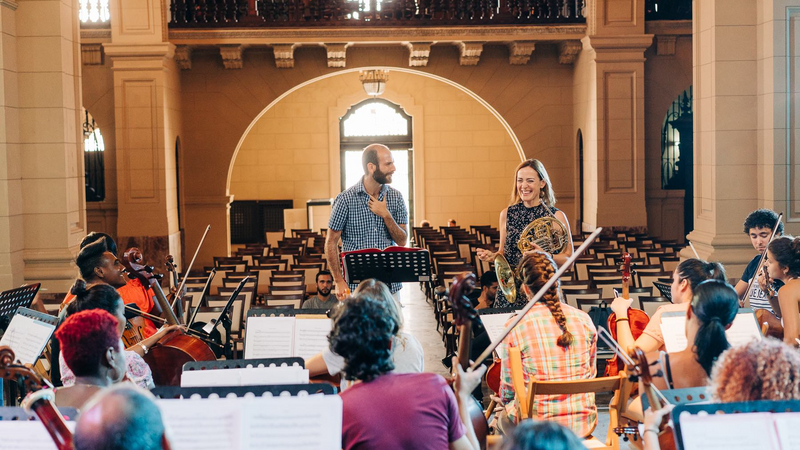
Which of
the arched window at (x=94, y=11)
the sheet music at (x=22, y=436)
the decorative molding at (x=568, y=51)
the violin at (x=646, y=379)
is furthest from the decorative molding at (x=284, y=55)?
the violin at (x=646, y=379)

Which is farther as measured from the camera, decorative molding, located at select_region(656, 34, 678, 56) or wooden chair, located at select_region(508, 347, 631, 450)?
decorative molding, located at select_region(656, 34, 678, 56)

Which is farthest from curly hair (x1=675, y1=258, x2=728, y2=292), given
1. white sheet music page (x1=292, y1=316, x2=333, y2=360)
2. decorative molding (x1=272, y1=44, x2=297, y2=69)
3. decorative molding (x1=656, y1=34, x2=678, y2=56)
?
decorative molding (x1=272, y1=44, x2=297, y2=69)

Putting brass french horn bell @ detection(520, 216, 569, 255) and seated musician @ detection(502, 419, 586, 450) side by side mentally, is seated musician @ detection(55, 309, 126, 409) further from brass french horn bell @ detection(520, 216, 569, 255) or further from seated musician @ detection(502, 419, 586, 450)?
brass french horn bell @ detection(520, 216, 569, 255)

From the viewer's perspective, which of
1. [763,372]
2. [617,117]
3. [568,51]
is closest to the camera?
[763,372]

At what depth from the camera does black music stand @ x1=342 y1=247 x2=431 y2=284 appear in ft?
16.3

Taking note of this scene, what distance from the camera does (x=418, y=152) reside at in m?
19.8

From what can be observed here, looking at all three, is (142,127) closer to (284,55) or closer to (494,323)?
(284,55)

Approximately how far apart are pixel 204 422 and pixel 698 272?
258 centimetres

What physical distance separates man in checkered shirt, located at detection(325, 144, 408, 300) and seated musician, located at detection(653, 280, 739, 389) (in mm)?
2545

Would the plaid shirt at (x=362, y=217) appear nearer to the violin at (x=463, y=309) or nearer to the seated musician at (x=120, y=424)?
the violin at (x=463, y=309)

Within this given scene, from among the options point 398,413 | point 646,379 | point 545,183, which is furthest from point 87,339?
point 545,183

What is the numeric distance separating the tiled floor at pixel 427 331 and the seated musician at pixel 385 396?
3072mm

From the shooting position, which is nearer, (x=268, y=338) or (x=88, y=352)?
(x=88, y=352)

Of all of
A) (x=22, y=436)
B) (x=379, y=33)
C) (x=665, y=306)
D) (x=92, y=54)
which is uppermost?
(x=379, y=33)
